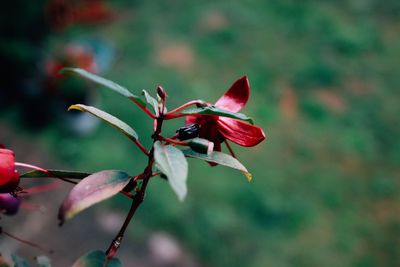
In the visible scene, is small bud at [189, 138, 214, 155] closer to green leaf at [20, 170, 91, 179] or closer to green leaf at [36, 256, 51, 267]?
green leaf at [20, 170, 91, 179]

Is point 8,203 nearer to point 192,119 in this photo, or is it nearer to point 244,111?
point 192,119

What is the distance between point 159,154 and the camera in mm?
507

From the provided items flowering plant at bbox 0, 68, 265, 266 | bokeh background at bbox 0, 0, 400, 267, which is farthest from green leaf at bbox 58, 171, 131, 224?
bokeh background at bbox 0, 0, 400, 267

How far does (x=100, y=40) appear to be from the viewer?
10.7 feet

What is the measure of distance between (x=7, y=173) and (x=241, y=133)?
0.28m

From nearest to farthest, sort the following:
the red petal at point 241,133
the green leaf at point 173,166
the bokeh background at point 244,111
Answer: the green leaf at point 173,166 < the red petal at point 241,133 < the bokeh background at point 244,111

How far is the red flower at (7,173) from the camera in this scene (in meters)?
0.55

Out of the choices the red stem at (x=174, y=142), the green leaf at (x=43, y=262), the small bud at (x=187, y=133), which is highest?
the small bud at (x=187, y=133)

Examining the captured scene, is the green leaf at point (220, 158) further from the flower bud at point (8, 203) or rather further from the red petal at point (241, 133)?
the flower bud at point (8, 203)

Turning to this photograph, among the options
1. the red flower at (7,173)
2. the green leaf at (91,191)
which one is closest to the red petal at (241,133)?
the green leaf at (91,191)

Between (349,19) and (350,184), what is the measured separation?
1829 mm

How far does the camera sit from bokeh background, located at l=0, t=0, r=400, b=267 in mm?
2260

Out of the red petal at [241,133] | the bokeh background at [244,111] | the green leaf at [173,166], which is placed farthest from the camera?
the bokeh background at [244,111]

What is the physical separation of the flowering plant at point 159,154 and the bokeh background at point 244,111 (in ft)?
5.46
